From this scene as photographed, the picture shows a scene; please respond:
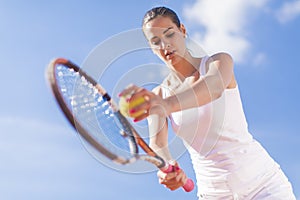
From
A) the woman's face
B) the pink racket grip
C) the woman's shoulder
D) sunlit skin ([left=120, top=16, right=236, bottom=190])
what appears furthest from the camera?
the woman's face

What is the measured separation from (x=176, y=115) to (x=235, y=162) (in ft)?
1.79

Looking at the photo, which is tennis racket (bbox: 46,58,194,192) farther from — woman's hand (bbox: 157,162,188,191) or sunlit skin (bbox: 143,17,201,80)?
sunlit skin (bbox: 143,17,201,80)

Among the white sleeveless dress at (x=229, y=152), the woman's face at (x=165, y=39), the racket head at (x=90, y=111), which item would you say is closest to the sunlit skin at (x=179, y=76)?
the woman's face at (x=165, y=39)

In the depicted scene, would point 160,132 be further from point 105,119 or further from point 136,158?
point 136,158

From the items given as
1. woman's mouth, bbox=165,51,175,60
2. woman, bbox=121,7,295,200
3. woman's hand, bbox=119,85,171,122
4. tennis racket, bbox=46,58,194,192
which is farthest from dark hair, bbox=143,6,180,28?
woman's hand, bbox=119,85,171,122

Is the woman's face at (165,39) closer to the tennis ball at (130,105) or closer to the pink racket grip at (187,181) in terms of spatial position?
the pink racket grip at (187,181)

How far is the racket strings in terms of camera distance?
3381mm

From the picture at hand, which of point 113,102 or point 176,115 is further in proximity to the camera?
point 176,115

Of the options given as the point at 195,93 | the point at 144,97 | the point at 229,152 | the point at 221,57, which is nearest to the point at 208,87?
the point at 195,93

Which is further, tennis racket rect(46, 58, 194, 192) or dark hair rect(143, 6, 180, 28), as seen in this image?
dark hair rect(143, 6, 180, 28)

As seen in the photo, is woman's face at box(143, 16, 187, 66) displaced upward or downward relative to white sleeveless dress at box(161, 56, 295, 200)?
upward

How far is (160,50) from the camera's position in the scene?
4145 mm

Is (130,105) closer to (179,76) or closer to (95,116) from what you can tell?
(95,116)

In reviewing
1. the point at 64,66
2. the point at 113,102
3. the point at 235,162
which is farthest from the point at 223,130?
the point at 64,66
